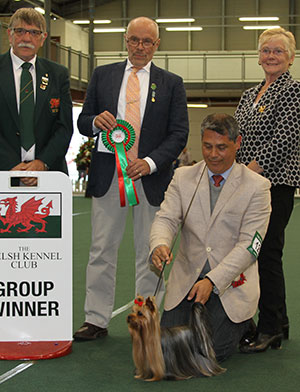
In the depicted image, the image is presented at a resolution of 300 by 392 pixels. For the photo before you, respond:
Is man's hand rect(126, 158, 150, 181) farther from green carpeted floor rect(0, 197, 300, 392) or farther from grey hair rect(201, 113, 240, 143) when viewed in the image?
green carpeted floor rect(0, 197, 300, 392)

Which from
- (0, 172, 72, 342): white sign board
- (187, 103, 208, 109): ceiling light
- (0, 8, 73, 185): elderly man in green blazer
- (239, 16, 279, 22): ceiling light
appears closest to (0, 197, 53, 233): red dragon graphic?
(0, 172, 72, 342): white sign board

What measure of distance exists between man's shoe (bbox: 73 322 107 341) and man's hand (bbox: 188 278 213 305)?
0.85 m

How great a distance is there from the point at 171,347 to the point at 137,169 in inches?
38.3

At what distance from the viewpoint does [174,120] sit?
3.49 m

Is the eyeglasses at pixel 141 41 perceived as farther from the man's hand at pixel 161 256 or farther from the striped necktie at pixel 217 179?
the man's hand at pixel 161 256

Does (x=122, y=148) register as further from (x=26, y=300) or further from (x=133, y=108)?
(x=26, y=300)

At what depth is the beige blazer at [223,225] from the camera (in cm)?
298

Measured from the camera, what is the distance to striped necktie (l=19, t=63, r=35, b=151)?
10.5 ft

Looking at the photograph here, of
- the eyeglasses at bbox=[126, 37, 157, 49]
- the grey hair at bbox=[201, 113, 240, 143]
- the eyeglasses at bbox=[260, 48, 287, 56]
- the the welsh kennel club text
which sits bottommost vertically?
the the welsh kennel club text

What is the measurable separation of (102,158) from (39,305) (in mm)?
855

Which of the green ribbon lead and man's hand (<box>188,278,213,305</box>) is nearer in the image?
man's hand (<box>188,278,213,305</box>)

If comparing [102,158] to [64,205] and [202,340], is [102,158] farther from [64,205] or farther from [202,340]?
[202,340]

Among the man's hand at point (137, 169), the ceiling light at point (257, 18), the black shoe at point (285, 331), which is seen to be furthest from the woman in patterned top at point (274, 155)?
the ceiling light at point (257, 18)

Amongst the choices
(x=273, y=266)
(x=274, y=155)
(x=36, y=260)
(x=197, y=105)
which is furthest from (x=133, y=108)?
(x=197, y=105)
